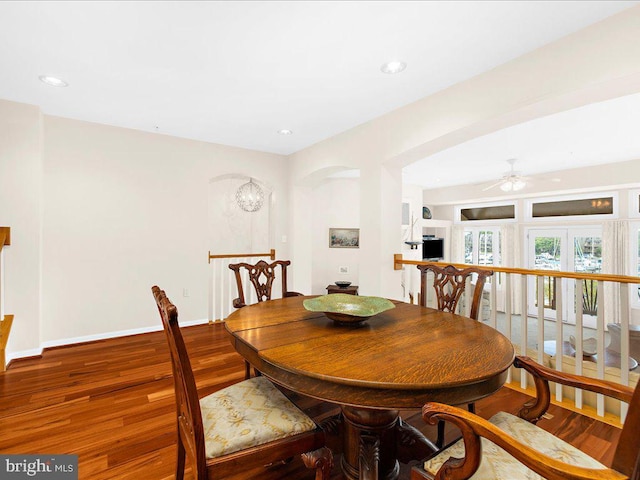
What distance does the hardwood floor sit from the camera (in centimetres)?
171

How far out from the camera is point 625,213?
5.50 meters

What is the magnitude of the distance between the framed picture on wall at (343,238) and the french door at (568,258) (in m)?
3.82

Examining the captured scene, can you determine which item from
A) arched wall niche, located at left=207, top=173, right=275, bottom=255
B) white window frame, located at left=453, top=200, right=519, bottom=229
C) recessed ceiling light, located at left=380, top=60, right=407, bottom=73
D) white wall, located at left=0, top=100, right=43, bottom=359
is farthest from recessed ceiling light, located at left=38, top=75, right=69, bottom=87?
white window frame, located at left=453, top=200, right=519, bottom=229

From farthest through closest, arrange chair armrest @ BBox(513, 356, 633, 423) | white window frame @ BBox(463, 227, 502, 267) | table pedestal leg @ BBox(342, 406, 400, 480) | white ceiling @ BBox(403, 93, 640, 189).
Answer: white window frame @ BBox(463, 227, 502, 267) → white ceiling @ BBox(403, 93, 640, 189) → table pedestal leg @ BBox(342, 406, 400, 480) → chair armrest @ BBox(513, 356, 633, 423)

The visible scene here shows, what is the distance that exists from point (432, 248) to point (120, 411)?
726 centimetres

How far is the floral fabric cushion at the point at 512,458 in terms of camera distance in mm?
949

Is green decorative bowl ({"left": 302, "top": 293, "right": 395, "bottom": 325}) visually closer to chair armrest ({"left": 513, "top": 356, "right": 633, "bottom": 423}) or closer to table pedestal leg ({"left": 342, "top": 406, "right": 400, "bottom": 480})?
table pedestal leg ({"left": 342, "top": 406, "right": 400, "bottom": 480})

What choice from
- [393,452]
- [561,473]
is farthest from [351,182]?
[561,473]

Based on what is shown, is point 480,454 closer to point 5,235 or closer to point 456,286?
point 456,286

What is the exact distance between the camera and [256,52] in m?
2.20

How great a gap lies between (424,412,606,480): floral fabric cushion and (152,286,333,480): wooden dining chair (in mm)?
416

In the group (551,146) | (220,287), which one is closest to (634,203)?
(551,146)

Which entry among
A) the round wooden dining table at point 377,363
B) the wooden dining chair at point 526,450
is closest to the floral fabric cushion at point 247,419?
the round wooden dining table at point 377,363

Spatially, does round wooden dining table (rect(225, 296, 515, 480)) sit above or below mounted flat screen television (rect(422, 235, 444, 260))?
below
